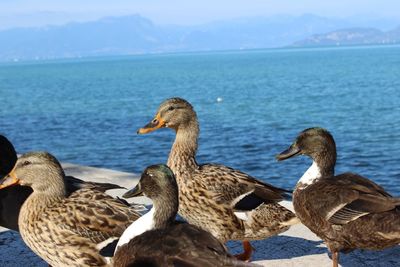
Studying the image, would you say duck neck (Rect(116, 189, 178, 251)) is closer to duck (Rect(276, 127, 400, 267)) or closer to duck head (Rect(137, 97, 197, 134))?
duck (Rect(276, 127, 400, 267))

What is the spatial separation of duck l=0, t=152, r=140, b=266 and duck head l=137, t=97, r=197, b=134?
1172 millimetres

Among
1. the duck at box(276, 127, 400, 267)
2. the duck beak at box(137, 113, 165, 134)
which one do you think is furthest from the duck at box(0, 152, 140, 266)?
the duck at box(276, 127, 400, 267)

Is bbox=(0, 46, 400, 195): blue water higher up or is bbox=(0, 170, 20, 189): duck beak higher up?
bbox=(0, 170, 20, 189): duck beak

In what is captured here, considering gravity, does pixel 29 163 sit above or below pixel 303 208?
above

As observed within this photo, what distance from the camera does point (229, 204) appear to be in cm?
579

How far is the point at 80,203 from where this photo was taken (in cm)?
529

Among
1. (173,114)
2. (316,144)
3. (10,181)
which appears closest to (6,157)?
(10,181)

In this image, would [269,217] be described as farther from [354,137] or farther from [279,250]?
[354,137]

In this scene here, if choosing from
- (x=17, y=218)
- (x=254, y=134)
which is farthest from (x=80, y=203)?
(x=254, y=134)

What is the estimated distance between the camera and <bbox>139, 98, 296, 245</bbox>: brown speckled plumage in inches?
228

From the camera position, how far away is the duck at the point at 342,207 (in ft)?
16.5

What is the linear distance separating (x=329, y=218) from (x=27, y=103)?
152 feet

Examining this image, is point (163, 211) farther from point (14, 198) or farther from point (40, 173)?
point (14, 198)

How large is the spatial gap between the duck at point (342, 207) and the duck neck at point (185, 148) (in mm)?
1072
